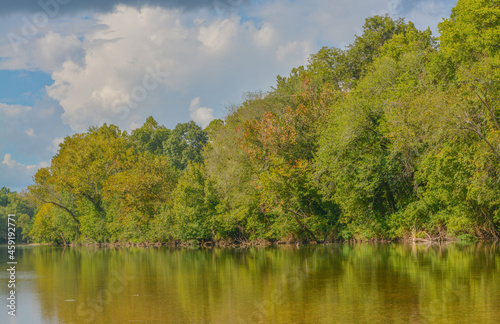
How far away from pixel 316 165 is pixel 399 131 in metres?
6.83

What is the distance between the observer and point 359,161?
3378 centimetres

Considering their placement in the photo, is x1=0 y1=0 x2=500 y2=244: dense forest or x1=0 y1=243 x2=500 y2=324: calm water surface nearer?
x1=0 y1=243 x2=500 y2=324: calm water surface

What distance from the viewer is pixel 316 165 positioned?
118ft

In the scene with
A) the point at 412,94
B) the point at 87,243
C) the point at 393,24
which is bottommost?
the point at 87,243

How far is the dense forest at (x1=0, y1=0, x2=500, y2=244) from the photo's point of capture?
2862 centimetres

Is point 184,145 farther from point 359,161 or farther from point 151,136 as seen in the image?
point 359,161

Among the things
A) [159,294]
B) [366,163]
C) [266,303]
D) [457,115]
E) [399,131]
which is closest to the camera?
[266,303]

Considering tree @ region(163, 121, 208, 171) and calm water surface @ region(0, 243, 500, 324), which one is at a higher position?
tree @ region(163, 121, 208, 171)

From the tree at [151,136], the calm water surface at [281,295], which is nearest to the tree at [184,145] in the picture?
the tree at [151,136]

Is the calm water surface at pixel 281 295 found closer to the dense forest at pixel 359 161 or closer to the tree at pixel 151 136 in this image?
the dense forest at pixel 359 161

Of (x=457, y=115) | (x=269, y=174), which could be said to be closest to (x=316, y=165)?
(x=269, y=174)

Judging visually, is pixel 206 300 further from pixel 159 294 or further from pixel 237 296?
pixel 159 294

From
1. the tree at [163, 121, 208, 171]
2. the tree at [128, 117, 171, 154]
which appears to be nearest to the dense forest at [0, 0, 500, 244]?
the tree at [163, 121, 208, 171]

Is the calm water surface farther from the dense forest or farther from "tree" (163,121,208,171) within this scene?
"tree" (163,121,208,171)
